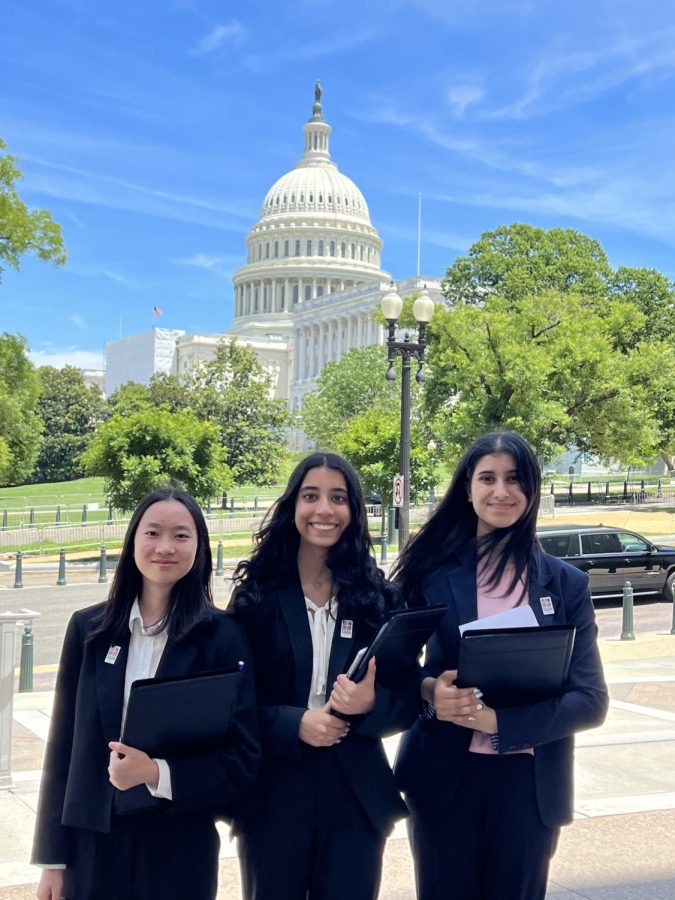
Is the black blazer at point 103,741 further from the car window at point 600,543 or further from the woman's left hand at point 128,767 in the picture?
the car window at point 600,543

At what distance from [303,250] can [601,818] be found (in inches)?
5088

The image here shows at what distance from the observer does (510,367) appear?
35.1 m

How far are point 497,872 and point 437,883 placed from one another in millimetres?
198

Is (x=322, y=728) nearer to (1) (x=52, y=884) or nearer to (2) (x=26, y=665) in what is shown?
(1) (x=52, y=884)

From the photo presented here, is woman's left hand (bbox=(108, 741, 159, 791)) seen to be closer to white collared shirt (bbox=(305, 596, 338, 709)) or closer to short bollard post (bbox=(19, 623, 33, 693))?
white collared shirt (bbox=(305, 596, 338, 709))

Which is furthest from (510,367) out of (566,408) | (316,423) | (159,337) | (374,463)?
(159,337)

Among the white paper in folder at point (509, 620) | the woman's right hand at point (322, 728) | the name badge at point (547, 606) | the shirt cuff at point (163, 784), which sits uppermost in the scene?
the name badge at point (547, 606)

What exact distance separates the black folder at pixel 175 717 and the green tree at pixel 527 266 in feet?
147

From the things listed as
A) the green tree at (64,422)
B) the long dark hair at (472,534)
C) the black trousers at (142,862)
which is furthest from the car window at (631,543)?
the green tree at (64,422)

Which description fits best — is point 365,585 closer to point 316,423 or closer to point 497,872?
point 497,872

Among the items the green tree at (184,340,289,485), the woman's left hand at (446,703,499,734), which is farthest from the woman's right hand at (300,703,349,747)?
the green tree at (184,340,289,485)

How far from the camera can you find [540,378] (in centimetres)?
3450

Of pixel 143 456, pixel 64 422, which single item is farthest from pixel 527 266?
pixel 64 422

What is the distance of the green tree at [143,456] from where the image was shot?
28.0 meters
